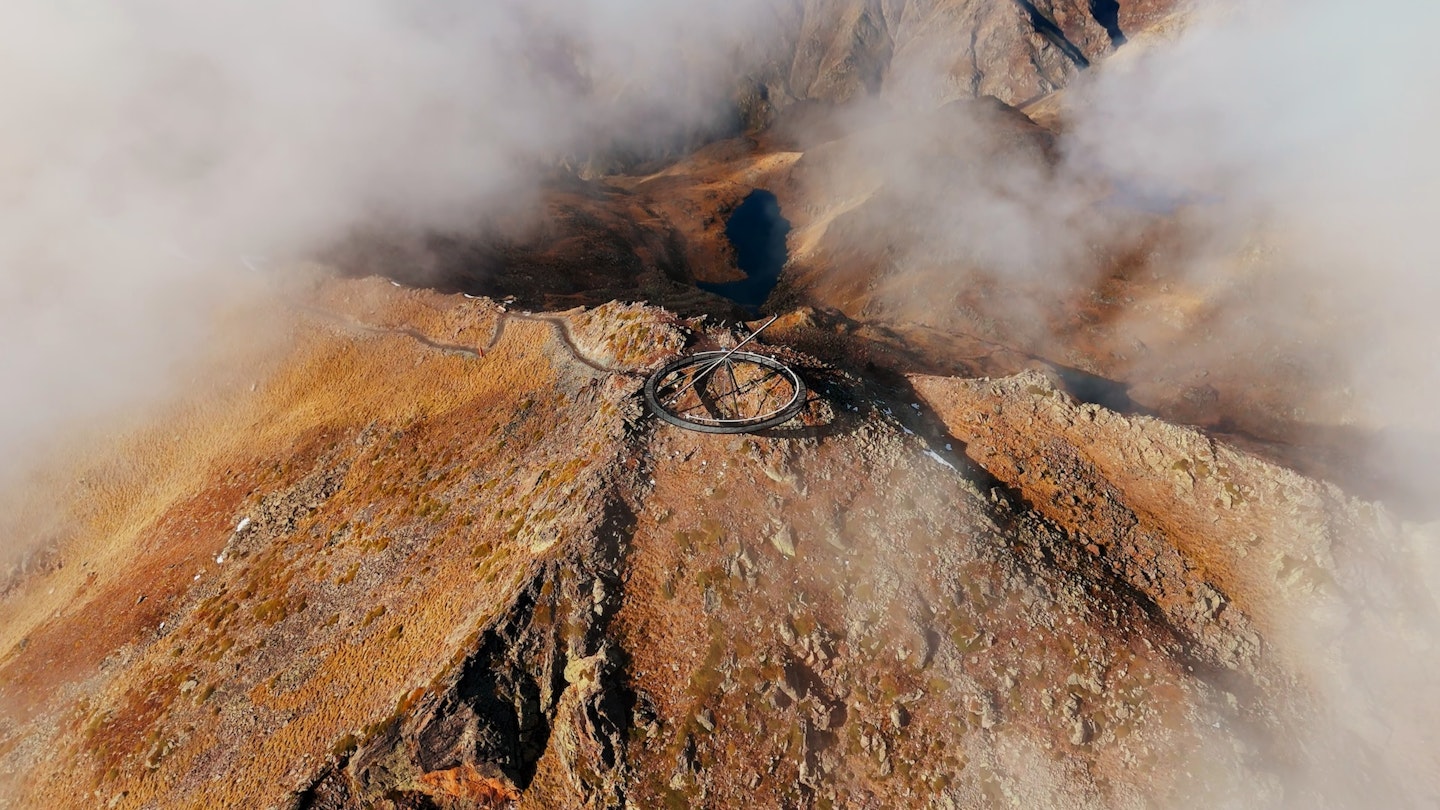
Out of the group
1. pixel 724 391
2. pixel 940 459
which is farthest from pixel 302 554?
pixel 940 459

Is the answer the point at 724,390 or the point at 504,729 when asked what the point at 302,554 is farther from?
the point at 724,390

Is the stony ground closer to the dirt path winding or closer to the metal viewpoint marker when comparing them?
the dirt path winding

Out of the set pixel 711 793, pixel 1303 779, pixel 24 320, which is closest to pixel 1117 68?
pixel 1303 779

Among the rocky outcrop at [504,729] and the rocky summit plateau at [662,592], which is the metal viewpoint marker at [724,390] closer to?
the rocky summit plateau at [662,592]

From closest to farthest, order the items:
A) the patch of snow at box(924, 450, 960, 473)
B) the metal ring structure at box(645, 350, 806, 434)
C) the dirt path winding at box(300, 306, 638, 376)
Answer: the metal ring structure at box(645, 350, 806, 434) → the patch of snow at box(924, 450, 960, 473) → the dirt path winding at box(300, 306, 638, 376)

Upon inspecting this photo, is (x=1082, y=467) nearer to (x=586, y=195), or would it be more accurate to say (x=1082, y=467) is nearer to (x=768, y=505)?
(x=768, y=505)

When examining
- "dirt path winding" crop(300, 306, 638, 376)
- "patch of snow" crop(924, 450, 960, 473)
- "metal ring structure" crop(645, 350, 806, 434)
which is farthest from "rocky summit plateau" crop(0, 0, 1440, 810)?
"metal ring structure" crop(645, 350, 806, 434)

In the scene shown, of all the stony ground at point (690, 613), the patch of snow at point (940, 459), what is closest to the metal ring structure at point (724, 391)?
the stony ground at point (690, 613)
